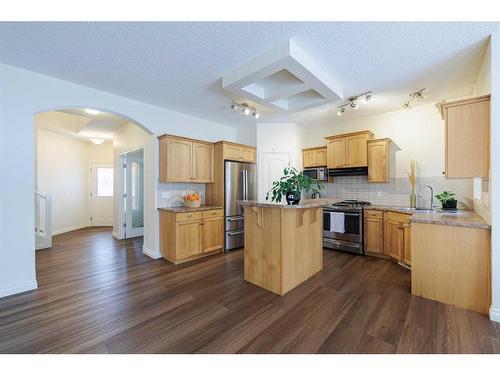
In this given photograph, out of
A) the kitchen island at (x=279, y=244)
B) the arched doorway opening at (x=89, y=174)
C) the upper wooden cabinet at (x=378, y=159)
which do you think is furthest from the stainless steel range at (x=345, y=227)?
the arched doorway opening at (x=89, y=174)

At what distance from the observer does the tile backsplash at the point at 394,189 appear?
349 cm

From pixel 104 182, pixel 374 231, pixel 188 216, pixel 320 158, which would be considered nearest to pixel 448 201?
pixel 374 231

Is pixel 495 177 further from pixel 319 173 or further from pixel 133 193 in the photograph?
pixel 133 193

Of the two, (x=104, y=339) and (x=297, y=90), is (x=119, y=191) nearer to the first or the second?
(x=104, y=339)

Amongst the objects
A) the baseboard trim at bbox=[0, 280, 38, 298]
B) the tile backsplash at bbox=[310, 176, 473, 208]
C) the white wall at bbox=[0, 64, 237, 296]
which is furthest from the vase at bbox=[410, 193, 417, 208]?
the baseboard trim at bbox=[0, 280, 38, 298]

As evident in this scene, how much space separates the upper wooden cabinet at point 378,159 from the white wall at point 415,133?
0.83ft

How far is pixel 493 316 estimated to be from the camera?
197 cm

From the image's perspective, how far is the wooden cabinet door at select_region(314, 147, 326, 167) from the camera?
4.82 m

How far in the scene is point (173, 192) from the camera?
4.20 m

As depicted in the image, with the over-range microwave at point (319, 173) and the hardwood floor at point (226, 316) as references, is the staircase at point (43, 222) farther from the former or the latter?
the over-range microwave at point (319, 173)

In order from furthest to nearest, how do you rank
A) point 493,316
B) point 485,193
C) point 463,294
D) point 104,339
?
point 485,193, point 463,294, point 493,316, point 104,339

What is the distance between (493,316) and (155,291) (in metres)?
3.44
